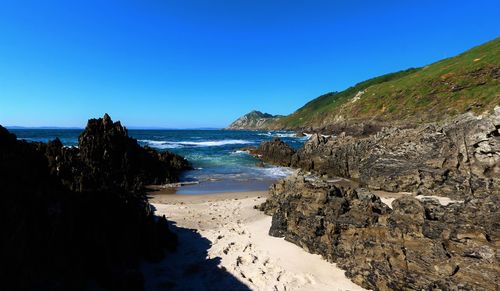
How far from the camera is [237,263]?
9.53 metres

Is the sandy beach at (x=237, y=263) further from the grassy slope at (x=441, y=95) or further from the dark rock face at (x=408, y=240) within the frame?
the grassy slope at (x=441, y=95)

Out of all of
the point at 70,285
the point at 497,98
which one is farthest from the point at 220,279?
the point at 497,98

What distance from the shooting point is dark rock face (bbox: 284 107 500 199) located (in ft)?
54.9

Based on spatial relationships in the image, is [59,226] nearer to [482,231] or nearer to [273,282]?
[273,282]

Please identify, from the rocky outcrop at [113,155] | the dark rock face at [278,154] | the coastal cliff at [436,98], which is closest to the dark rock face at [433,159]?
the dark rock face at [278,154]

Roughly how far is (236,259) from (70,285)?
5.04 metres

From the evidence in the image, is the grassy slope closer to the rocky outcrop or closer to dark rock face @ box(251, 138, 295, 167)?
dark rock face @ box(251, 138, 295, 167)

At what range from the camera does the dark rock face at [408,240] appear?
6793mm

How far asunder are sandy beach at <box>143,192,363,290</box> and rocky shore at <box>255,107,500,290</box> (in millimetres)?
616

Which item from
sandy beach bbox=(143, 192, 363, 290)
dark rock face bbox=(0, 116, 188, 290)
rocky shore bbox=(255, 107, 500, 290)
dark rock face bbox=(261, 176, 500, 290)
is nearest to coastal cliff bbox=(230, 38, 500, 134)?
rocky shore bbox=(255, 107, 500, 290)

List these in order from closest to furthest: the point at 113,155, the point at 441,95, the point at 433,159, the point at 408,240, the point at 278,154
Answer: the point at 408,240
the point at 433,159
the point at 113,155
the point at 278,154
the point at 441,95

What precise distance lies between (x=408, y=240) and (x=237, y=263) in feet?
16.4

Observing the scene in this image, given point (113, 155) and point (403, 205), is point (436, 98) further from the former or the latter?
point (403, 205)

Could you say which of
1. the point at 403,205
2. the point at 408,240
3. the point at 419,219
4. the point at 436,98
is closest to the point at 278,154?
the point at 403,205
